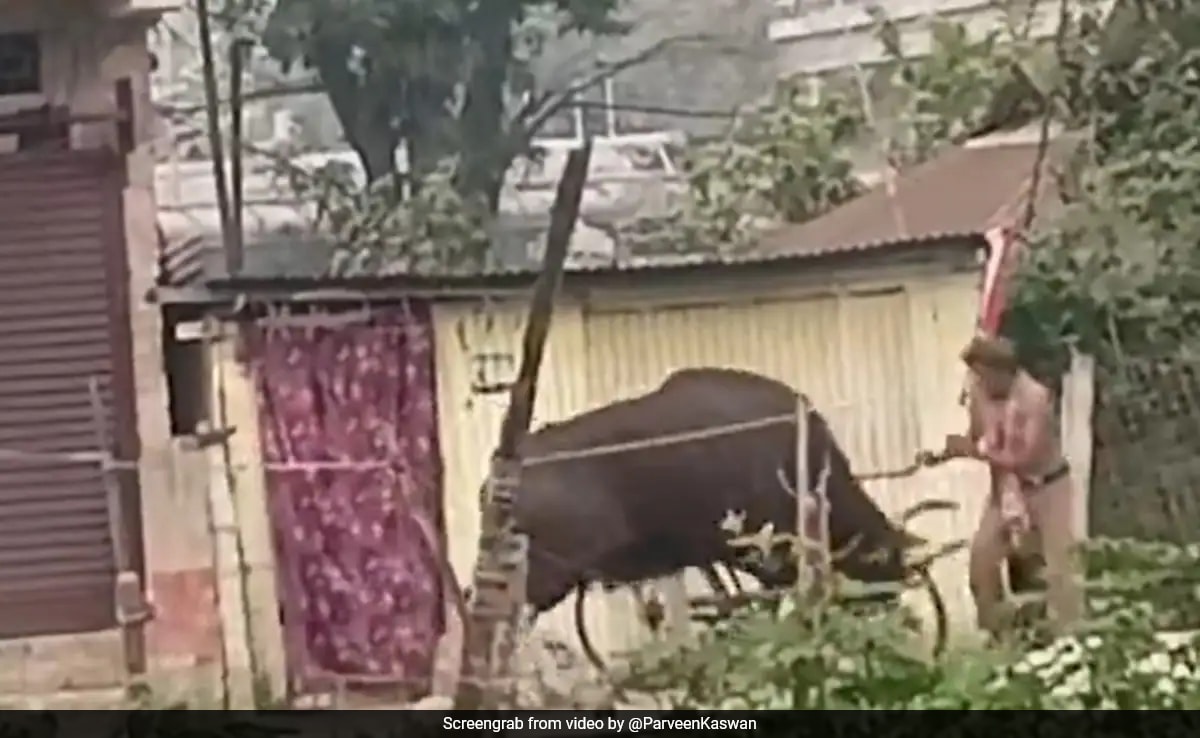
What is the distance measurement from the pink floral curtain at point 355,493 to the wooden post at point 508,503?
3 cm

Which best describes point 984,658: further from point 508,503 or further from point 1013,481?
point 508,503

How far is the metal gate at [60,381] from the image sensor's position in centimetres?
104

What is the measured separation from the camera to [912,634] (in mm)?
1080

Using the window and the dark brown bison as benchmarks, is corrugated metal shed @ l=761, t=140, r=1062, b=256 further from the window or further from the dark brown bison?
the window

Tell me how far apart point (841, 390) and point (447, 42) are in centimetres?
36

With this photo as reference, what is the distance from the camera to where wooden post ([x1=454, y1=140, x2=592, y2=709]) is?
1046mm

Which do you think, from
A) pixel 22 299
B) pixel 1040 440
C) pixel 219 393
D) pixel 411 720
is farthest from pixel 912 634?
pixel 22 299

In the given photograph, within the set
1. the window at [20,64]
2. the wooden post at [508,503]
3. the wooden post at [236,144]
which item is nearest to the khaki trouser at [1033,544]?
the wooden post at [508,503]

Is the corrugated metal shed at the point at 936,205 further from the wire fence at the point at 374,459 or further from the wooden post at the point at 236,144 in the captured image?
the wooden post at the point at 236,144


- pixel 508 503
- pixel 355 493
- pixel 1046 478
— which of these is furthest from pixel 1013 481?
pixel 355 493

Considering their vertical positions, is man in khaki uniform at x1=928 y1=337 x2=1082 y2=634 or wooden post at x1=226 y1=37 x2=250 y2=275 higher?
A: wooden post at x1=226 y1=37 x2=250 y2=275

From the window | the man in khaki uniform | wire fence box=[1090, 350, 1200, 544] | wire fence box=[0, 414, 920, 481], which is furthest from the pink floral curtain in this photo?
wire fence box=[1090, 350, 1200, 544]

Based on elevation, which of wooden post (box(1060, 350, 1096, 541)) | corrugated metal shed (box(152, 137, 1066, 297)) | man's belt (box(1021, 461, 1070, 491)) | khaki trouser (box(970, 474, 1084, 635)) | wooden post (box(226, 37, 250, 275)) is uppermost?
wooden post (box(226, 37, 250, 275))

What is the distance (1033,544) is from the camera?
1.07 meters
